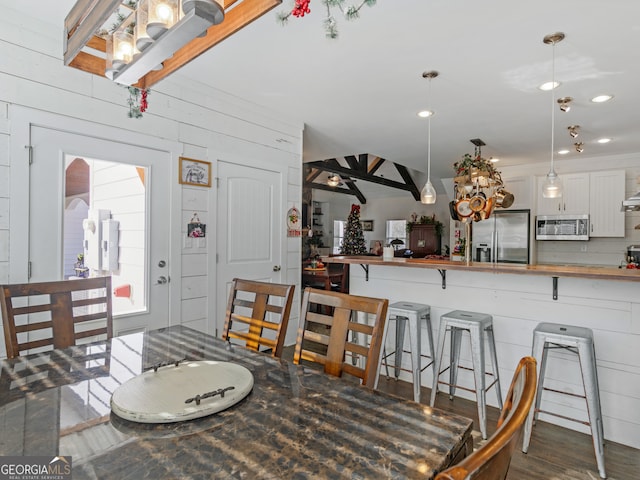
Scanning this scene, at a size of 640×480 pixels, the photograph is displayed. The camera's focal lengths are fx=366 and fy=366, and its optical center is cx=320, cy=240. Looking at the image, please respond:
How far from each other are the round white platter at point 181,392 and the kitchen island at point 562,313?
1917 millimetres

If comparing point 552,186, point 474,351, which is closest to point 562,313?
point 474,351

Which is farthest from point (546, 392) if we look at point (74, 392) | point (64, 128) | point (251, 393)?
point (64, 128)

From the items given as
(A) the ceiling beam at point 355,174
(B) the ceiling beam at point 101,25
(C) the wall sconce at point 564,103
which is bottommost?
(B) the ceiling beam at point 101,25

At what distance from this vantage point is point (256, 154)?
12.4 ft

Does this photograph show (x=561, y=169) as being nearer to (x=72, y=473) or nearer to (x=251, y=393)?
(x=251, y=393)

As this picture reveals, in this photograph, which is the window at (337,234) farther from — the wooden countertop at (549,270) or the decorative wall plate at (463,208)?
the wooden countertop at (549,270)

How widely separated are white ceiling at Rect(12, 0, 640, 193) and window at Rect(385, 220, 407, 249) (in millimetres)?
6089

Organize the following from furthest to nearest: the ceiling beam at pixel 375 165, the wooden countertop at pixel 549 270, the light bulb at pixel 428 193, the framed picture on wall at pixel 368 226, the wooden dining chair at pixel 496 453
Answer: the framed picture on wall at pixel 368 226
the ceiling beam at pixel 375 165
the light bulb at pixel 428 193
the wooden countertop at pixel 549 270
the wooden dining chair at pixel 496 453

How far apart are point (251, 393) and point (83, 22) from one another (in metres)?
1.41

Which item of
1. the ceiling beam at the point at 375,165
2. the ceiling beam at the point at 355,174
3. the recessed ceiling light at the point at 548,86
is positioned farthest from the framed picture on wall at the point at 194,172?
the ceiling beam at the point at 375,165

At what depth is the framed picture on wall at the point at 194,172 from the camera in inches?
124

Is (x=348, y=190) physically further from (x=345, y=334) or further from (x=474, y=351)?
(x=345, y=334)

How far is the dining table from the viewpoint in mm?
808

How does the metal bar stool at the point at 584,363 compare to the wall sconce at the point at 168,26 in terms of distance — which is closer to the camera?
the wall sconce at the point at 168,26
